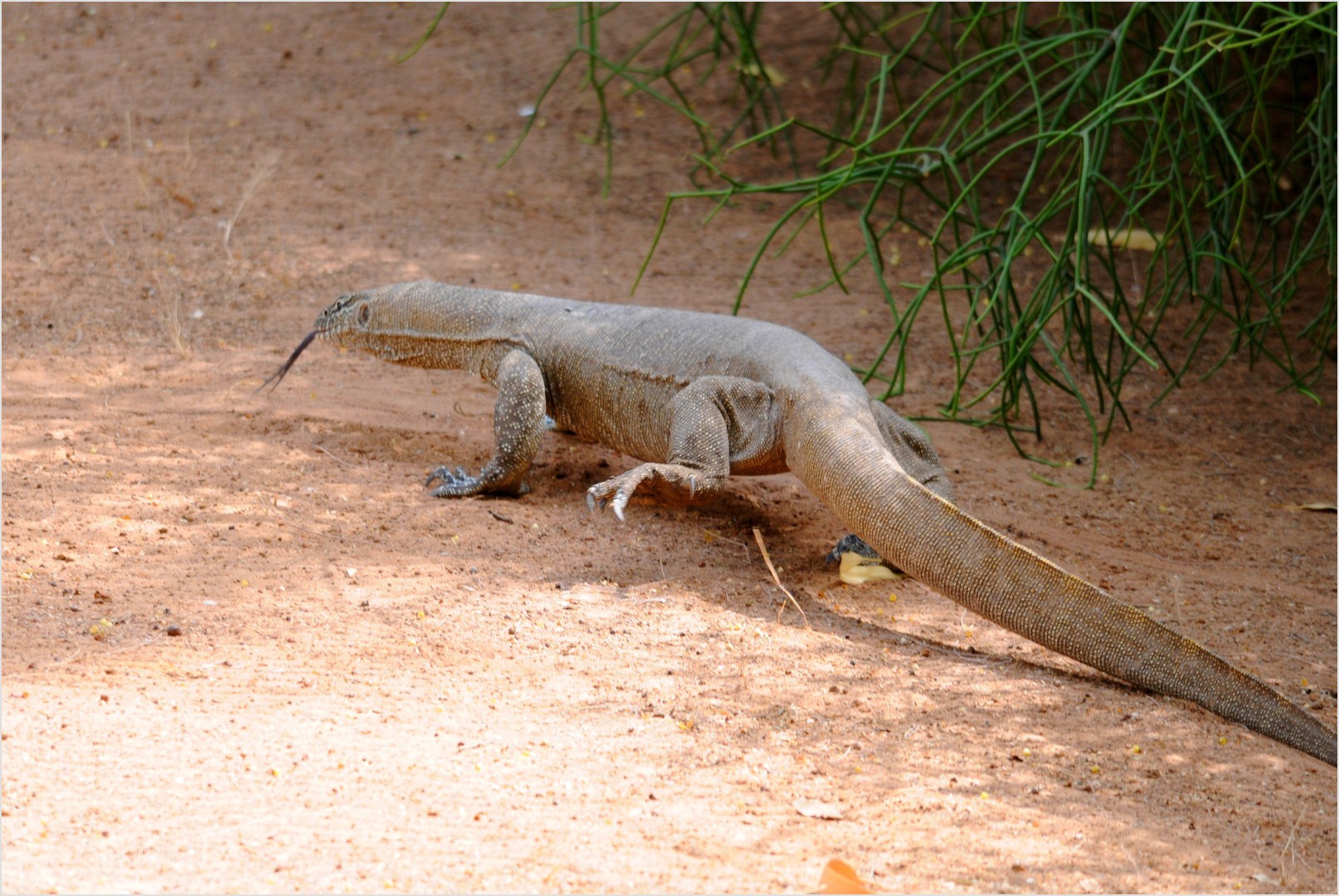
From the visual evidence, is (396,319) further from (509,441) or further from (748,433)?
(748,433)

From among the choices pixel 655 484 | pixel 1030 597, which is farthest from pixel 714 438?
pixel 1030 597

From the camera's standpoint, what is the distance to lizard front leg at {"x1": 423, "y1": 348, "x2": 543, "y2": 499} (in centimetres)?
449

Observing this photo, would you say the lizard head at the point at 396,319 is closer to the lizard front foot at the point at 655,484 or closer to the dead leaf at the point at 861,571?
the lizard front foot at the point at 655,484

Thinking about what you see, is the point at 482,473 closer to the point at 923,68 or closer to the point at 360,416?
the point at 360,416

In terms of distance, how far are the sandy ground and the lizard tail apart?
8 centimetres

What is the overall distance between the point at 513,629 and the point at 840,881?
4.37 feet

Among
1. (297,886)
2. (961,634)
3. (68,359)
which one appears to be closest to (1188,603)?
(961,634)

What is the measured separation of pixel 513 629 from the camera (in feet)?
11.3

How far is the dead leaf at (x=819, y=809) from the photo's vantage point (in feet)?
8.80

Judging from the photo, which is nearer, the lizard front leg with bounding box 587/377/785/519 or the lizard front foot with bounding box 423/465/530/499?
the lizard front leg with bounding box 587/377/785/519

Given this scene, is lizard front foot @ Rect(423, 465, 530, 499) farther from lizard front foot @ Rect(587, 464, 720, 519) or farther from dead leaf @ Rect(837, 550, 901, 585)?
dead leaf @ Rect(837, 550, 901, 585)

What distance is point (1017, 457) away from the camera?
5520 millimetres

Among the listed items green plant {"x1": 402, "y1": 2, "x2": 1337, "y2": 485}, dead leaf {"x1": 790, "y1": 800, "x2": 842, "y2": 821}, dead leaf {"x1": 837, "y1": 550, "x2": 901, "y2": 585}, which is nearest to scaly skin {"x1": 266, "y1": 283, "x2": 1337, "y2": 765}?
dead leaf {"x1": 837, "y1": 550, "x2": 901, "y2": 585}

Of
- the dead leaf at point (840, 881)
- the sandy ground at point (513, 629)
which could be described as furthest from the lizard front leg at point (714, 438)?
the dead leaf at point (840, 881)
